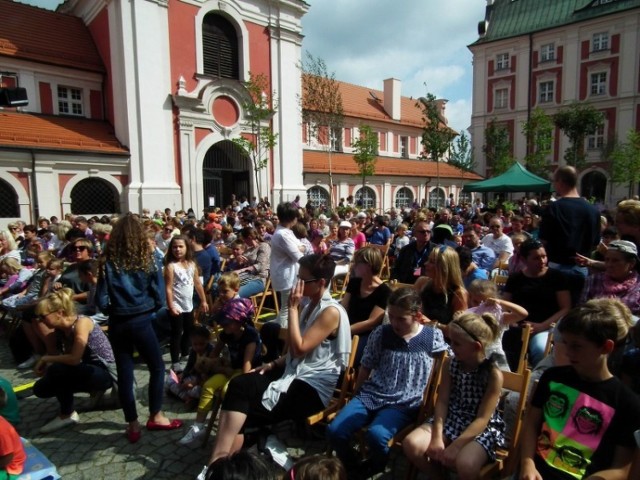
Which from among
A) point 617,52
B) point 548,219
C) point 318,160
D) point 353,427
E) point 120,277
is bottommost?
point 353,427

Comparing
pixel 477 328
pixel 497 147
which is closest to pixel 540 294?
pixel 477 328

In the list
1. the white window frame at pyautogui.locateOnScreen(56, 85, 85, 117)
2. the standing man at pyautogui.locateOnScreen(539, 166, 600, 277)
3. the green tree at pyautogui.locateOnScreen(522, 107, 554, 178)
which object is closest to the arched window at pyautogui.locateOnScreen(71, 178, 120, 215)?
the white window frame at pyautogui.locateOnScreen(56, 85, 85, 117)

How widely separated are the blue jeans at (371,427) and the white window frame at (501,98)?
43.1m

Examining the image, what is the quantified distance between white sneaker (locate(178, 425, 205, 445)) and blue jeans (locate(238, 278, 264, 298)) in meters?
3.13

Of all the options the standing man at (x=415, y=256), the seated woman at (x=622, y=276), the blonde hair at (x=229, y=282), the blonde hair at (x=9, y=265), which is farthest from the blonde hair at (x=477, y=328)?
the blonde hair at (x=9, y=265)

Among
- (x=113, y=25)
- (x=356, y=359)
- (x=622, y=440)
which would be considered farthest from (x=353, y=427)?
(x=113, y=25)

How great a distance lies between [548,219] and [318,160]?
25.9 meters

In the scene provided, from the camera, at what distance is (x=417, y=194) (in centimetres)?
3434

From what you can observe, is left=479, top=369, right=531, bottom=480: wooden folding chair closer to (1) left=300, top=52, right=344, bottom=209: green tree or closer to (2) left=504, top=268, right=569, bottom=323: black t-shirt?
(2) left=504, top=268, right=569, bottom=323: black t-shirt

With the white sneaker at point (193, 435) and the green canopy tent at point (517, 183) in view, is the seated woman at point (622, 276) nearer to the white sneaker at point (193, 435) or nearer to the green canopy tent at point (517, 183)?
the white sneaker at point (193, 435)

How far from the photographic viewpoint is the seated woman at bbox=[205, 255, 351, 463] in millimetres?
2908

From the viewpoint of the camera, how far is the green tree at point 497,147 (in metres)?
35.7

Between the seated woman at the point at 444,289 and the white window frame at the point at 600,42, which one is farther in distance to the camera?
the white window frame at the point at 600,42

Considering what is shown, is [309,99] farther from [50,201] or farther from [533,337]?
[533,337]
